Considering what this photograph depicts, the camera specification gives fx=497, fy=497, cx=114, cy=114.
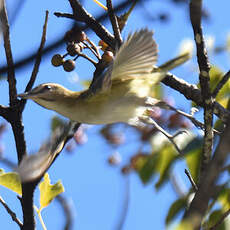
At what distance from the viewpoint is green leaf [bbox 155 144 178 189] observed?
252cm

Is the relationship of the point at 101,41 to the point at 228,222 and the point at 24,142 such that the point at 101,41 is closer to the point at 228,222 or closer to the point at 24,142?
the point at 24,142

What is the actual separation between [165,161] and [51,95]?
71cm

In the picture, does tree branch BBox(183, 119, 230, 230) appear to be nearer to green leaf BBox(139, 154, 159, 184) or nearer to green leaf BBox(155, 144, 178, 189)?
green leaf BBox(155, 144, 178, 189)

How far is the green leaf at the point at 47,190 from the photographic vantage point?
239cm

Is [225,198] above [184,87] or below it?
below

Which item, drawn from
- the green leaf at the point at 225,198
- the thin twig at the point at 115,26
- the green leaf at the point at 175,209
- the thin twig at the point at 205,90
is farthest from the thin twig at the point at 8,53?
the green leaf at the point at 225,198

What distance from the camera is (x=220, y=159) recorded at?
103 cm

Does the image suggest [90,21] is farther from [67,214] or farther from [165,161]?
[67,214]

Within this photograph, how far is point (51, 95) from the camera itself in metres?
2.70

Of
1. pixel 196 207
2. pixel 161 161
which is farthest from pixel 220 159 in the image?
pixel 161 161

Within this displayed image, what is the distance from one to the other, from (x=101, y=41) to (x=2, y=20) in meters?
0.76

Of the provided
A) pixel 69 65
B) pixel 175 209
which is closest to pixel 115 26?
pixel 69 65

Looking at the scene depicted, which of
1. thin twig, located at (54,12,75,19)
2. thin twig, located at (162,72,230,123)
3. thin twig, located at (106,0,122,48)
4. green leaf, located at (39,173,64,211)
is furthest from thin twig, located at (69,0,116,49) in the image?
green leaf, located at (39,173,64,211)

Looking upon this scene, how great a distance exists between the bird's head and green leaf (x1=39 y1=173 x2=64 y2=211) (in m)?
0.44
